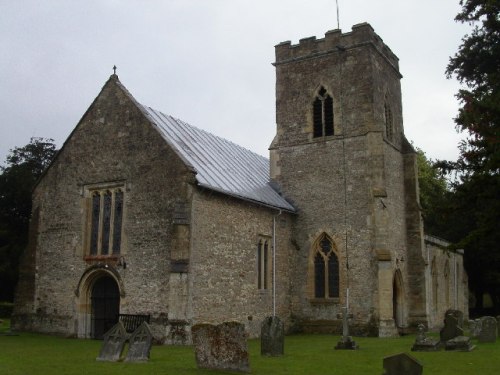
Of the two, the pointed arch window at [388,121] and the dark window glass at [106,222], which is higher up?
the pointed arch window at [388,121]

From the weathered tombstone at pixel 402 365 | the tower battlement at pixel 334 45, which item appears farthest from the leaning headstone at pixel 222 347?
the tower battlement at pixel 334 45

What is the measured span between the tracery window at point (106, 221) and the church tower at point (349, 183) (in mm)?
8563

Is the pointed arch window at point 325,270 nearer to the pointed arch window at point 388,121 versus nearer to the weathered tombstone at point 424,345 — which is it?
the pointed arch window at point 388,121

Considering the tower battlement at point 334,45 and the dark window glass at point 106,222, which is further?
the tower battlement at point 334,45

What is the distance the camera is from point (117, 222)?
22109mm

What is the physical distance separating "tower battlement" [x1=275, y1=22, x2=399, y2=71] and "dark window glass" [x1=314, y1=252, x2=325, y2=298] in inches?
389

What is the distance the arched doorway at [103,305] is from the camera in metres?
21.9

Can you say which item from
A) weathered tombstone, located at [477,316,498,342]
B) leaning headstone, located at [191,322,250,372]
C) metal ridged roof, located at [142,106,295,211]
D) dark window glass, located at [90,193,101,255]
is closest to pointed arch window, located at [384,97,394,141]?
metal ridged roof, located at [142,106,295,211]

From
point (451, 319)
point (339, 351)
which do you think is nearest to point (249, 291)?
point (339, 351)

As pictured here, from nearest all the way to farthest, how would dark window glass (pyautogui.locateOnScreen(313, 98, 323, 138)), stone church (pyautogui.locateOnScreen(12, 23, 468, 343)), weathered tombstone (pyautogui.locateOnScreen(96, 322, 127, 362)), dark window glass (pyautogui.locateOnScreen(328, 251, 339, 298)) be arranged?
weathered tombstone (pyautogui.locateOnScreen(96, 322, 127, 362)) < stone church (pyautogui.locateOnScreen(12, 23, 468, 343)) < dark window glass (pyautogui.locateOnScreen(328, 251, 339, 298)) < dark window glass (pyautogui.locateOnScreen(313, 98, 323, 138))

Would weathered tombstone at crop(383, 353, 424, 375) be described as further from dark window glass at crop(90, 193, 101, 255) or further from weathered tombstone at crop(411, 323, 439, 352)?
dark window glass at crop(90, 193, 101, 255)

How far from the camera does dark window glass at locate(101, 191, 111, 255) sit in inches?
875

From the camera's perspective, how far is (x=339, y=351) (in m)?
17.0

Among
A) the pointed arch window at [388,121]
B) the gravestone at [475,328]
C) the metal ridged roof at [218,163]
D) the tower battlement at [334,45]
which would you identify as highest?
the tower battlement at [334,45]
